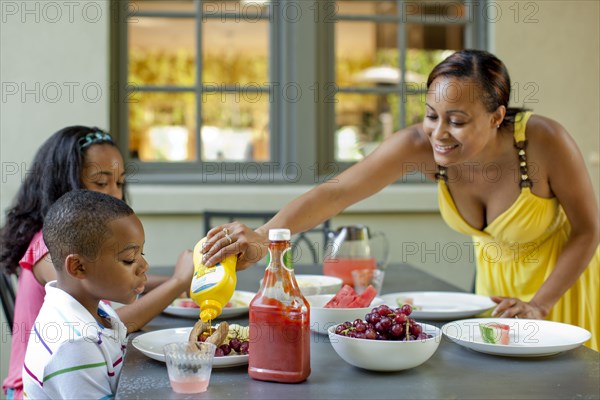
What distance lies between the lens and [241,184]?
3.63 m

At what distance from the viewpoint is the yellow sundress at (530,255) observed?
6.70 ft

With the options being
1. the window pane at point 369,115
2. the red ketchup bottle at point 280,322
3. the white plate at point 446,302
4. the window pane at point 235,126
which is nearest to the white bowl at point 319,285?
the white plate at point 446,302

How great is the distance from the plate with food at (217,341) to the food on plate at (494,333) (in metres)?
0.44

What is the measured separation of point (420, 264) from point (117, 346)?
8.48 ft

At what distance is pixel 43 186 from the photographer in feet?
6.25

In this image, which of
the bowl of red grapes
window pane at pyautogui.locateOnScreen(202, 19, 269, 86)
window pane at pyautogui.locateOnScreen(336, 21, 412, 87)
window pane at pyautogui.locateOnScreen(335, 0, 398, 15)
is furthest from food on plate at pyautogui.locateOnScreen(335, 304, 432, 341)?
window pane at pyautogui.locateOnScreen(202, 19, 269, 86)

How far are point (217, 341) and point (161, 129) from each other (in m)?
3.62

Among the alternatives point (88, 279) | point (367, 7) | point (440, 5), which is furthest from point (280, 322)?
point (367, 7)

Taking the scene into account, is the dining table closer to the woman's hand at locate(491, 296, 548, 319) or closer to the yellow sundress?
the woman's hand at locate(491, 296, 548, 319)

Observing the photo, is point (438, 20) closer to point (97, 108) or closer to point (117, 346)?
point (97, 108)

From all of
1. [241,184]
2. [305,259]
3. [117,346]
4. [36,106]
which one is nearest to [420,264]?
[305,259]

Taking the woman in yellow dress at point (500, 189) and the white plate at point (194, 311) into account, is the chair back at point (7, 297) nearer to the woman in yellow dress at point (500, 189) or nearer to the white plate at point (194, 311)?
the white plate at point (194, 311)

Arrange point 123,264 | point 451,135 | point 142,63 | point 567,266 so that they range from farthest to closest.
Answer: point 142,63 → point 567,266 → point 451,135 → point 123,264

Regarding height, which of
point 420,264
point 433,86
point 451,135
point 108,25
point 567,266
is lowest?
point 420,264
